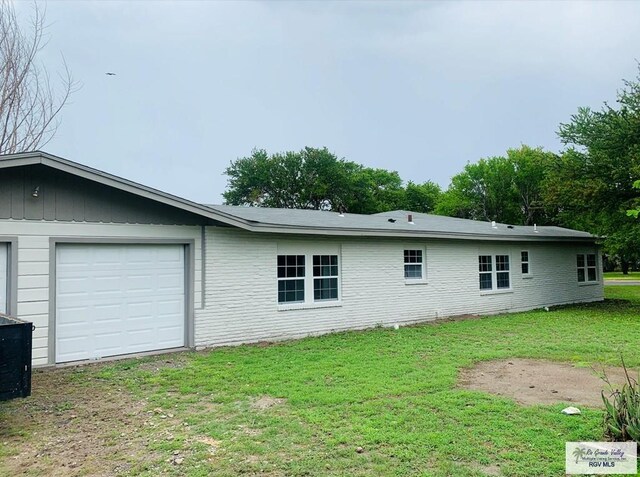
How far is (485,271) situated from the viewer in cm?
1477

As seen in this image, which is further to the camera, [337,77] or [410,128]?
[410,128]

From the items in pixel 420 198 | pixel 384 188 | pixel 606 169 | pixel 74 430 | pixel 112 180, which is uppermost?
pixel 384 188

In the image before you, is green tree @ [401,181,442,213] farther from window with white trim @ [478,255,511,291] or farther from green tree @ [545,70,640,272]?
window with white trim @ [478,255,511,291]

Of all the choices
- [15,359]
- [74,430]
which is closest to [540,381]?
[74,430]

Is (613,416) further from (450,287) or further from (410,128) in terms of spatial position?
(410,128)

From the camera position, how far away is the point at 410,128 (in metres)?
35.7

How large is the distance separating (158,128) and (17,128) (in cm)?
882

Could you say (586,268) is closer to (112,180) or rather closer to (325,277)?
(325,277)

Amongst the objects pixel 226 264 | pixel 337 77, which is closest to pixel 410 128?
pixel 337 77

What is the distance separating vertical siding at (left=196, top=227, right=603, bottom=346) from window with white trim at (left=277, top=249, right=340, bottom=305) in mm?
219

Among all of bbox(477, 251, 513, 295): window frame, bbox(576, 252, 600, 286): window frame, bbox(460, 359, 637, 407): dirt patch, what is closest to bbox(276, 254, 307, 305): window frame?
bbox(460, 359, 637, 407): dirt patch

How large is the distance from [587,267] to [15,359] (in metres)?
19.9

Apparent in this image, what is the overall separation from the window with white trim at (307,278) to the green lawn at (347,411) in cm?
139

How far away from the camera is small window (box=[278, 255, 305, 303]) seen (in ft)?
33.6
